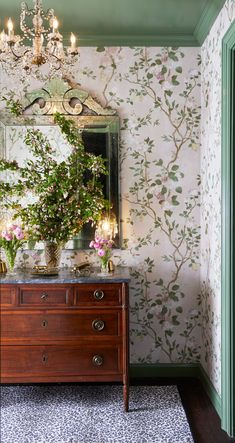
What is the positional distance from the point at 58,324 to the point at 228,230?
128 cm

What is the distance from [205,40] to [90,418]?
278cm

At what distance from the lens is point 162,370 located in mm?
3777

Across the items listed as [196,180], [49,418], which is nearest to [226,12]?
[196,180]

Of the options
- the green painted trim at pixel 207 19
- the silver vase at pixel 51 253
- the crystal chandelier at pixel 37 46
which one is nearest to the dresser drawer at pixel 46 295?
the silver vase at pixel 51 253

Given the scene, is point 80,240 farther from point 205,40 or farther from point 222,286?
point 205,40

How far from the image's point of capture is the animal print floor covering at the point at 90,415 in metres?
2.78

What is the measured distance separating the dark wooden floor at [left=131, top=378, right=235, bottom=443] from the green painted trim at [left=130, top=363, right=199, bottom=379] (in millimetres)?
52

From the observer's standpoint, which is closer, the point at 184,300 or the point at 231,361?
the point at 231,361

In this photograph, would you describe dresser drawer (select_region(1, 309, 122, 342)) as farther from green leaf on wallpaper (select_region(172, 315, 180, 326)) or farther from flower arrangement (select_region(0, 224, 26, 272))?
green leaf on wallpaper (select_region(172, 315, 180, 326))

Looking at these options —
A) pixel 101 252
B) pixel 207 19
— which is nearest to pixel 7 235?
pixel 101 252

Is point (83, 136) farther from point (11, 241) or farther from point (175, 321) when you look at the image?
point (175, 321)

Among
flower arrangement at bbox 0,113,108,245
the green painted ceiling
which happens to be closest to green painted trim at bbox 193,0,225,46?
the green painted ceiling

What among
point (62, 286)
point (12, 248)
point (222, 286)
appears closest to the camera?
point (222, 286)

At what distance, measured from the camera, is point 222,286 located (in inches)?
116
